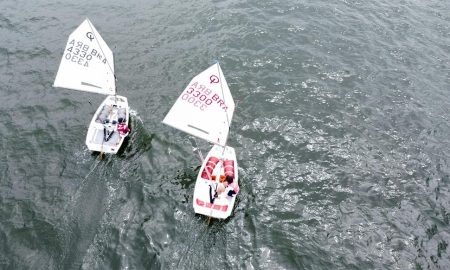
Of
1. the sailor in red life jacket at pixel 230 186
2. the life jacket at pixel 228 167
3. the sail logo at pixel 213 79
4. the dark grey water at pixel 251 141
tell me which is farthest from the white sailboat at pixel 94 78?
the sailor in red life jacket at pixel 230 186

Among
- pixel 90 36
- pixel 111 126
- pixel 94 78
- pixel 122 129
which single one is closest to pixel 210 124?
pixel 122 129

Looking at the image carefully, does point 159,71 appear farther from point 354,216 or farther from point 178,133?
point 354,216

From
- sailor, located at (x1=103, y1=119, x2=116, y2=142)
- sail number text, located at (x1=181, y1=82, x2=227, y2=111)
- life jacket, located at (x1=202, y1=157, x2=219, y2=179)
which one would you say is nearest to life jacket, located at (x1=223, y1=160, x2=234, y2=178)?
life jacket, located at (x1=202, y1=157, x2=219, y2=179)

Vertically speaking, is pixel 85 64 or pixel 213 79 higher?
pixel 213 79

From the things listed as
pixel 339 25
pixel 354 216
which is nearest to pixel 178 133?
pixel 354 216

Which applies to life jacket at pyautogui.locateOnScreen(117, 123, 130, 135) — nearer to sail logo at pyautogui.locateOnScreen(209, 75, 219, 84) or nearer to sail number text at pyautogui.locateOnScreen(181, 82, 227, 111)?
sail number text at pyautogui.locateOnScreen(181, 82, 227, 111)

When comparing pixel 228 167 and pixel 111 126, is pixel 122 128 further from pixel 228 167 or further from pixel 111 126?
pixel 228 167
